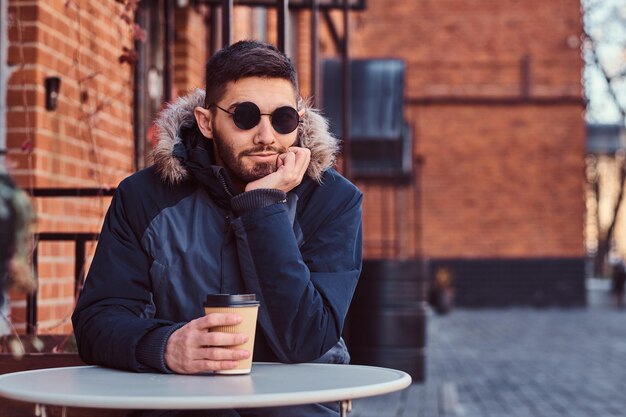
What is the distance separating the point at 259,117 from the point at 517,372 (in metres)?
7.41

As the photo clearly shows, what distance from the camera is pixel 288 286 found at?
2354 millimetres

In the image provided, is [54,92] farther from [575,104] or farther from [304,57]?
[575,104]

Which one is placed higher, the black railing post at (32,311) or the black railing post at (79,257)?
the black railing post at (79,257)

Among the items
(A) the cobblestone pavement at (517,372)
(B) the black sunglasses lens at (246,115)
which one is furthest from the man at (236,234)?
(A) the cobblestone pavement at (517,372)

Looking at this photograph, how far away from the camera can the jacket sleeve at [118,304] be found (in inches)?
92.4

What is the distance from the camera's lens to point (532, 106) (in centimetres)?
2047

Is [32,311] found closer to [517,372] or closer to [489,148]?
[517,372]

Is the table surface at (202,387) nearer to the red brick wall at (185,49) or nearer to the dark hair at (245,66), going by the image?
the dark hair at (245,66)

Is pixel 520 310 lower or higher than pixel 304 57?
lower

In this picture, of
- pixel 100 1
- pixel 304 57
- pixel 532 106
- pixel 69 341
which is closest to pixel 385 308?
pixel 100 1

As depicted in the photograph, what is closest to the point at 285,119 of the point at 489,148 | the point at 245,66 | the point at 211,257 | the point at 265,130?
the point at 265,130

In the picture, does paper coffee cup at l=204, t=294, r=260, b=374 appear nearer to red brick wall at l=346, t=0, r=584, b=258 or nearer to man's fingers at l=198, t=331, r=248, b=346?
man's fingers at l=198, t=331, r=248, b=346

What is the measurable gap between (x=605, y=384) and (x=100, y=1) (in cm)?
554

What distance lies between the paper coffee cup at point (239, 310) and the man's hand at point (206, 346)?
0.04 ft
